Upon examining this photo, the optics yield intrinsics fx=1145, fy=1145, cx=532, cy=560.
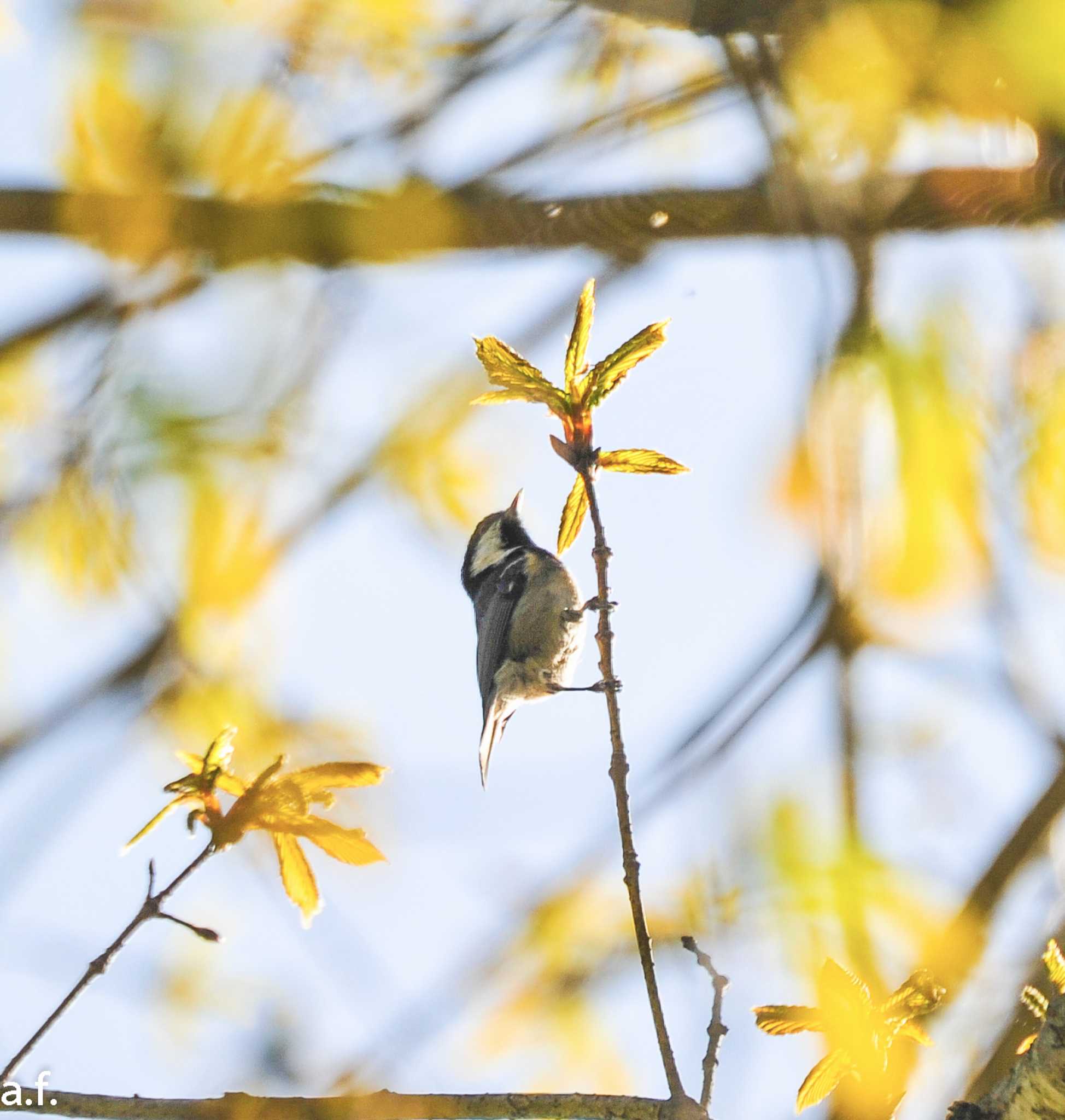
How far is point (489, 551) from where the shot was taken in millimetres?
4605

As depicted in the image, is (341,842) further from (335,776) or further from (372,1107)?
(372,1107)

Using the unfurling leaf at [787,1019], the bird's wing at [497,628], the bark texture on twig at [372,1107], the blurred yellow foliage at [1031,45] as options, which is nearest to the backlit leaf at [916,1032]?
the unfurling leaf at [787,1019]

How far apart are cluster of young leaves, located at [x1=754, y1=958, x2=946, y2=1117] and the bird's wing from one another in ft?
8.49

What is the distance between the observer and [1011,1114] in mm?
1365

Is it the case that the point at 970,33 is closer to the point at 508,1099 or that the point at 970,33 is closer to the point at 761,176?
the point at 761,176

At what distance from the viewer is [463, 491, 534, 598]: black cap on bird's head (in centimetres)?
452

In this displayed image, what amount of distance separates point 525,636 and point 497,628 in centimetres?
13

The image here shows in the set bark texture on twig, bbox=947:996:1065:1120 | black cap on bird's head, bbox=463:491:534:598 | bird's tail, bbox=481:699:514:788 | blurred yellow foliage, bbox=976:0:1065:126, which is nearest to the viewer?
blurred yellow foliage, bbox=976:0:1065:126

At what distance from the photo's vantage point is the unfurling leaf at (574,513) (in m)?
1.53

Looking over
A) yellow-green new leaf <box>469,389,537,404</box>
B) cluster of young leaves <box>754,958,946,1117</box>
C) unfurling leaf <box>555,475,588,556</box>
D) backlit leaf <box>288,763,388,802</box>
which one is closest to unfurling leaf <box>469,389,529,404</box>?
yellow-green new leaf <box>469,389,537,404</box>

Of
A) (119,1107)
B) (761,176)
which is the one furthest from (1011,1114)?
(761,176)

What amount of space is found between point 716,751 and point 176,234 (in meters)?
1.23

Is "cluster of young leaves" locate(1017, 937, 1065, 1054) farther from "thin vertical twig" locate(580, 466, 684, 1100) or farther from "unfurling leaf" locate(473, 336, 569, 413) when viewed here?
"unfurling leaf" locate(473, 336, 569, 413)

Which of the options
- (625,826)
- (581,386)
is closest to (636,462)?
(581,386)
